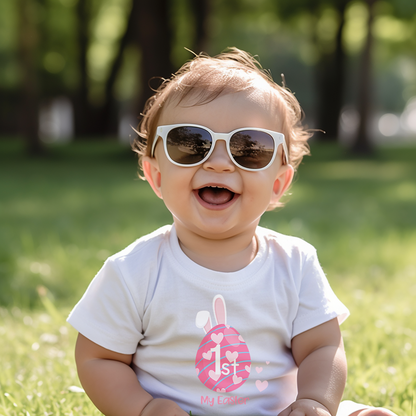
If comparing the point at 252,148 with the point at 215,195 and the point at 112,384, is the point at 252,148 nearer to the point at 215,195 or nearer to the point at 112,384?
the point at 215,195

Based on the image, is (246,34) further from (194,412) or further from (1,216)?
(194,412)

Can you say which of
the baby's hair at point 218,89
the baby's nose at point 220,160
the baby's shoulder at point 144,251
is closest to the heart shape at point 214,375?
the baby's shoulder at point 144,251

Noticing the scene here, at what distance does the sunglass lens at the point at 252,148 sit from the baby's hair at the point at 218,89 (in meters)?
0.15

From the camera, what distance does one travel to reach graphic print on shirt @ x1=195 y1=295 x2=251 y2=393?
185cm

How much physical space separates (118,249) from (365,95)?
11.9m

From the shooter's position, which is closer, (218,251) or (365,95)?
(218,251)

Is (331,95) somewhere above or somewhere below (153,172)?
below

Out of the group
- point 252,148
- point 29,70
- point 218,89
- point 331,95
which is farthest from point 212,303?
point 331,95

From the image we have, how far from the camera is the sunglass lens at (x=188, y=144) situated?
1826 mm

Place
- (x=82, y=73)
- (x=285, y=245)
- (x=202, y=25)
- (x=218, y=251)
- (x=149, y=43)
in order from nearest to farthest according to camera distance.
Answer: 1. (x=218, y=251)
2. (x=285, y=245)
3. (x=149, y=43)
4. (x=202, y=25)
5. (x=82, y=73)

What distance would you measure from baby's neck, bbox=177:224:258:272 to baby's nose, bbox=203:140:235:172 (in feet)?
0.88

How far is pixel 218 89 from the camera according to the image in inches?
74.4

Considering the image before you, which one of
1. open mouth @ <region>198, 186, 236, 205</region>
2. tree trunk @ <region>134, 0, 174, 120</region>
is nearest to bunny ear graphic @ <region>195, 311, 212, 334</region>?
open mouth @ <region>198, 186, 236, 205</region>

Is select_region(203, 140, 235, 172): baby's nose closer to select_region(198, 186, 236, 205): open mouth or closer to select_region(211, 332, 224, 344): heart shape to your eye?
select_region(198, 186, 236, 205): open mouth
